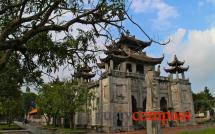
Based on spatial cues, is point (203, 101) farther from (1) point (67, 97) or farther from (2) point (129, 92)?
(1) point (67, 97)

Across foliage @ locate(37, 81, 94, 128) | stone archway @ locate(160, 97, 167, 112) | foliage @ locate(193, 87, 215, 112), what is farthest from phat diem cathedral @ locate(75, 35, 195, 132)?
foliage @ locate(193, 87, 215, 112)

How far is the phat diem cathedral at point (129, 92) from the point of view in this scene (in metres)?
43.7

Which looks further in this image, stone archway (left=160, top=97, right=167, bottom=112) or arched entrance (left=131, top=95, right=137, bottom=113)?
stone archway (left=160, top=97, right=167, bottom=112)

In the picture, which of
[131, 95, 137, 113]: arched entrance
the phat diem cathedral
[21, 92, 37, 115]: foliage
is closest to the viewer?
the phat diem cathedral

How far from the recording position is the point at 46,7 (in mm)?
7129

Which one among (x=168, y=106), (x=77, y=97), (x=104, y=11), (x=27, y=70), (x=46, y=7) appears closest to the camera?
(x=46, y=7)

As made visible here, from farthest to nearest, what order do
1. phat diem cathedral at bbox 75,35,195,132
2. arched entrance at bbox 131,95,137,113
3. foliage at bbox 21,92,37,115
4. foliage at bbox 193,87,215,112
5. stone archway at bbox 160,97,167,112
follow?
foliage at bbox 21,92,37,115 → foliage at bbox 193,87,215,112 → stone archway at bbox 160,97,167,112 → arched entrance at bbox 131,95,137,113 → phat diem cathedral at bbox 75,35,195,132

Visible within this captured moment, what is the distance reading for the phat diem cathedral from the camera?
143 feet

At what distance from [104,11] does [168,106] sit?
152ft

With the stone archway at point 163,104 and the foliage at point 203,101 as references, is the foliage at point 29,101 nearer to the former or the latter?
the foliage at point 203,101

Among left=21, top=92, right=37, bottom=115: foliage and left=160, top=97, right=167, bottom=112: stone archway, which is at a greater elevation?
left=21, top=92, right=37, bottom=115: foliage

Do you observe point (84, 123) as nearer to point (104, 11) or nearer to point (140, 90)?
point (140, 90)


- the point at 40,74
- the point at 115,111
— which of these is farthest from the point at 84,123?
the point at 40,74

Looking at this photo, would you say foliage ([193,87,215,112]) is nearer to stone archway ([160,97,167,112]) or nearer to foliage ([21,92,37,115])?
stone archway ([160,97,167,112])
